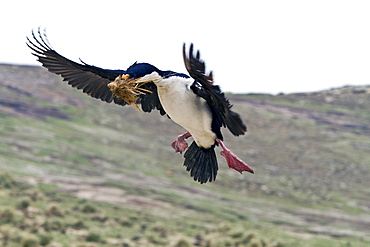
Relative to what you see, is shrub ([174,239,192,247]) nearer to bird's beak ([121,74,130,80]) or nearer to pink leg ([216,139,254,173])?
pink leg ([216,139,254,173])

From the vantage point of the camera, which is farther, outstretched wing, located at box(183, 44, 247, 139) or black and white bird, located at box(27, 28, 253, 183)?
black and white bird, located at box(27, 28, 253, 183)

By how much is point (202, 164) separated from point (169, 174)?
47.2 m

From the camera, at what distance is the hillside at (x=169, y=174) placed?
34147 millimetres

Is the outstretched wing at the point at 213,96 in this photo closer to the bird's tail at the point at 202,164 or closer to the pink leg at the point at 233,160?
the pink leg at the point at 233,160

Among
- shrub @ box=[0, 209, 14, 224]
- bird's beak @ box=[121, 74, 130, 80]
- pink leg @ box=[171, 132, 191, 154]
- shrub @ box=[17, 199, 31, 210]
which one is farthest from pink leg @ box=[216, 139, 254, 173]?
shrub @ box=[17, 199, 31, 210]

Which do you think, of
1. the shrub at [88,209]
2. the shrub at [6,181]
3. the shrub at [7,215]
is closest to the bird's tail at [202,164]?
the shrub at [7,215]

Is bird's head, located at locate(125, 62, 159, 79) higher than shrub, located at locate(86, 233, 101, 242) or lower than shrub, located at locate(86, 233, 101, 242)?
higher

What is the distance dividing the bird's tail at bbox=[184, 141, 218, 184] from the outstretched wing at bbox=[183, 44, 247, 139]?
487 millimetres

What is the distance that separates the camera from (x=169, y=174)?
172ft

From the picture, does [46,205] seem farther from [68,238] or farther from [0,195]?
[68,238]

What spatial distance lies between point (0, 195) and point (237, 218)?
1534 cm

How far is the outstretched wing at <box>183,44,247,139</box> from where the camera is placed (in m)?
3.92

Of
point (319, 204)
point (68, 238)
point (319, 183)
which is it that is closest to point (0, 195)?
point (68, 238)

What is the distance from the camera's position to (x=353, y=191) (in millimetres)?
Result: 54688
